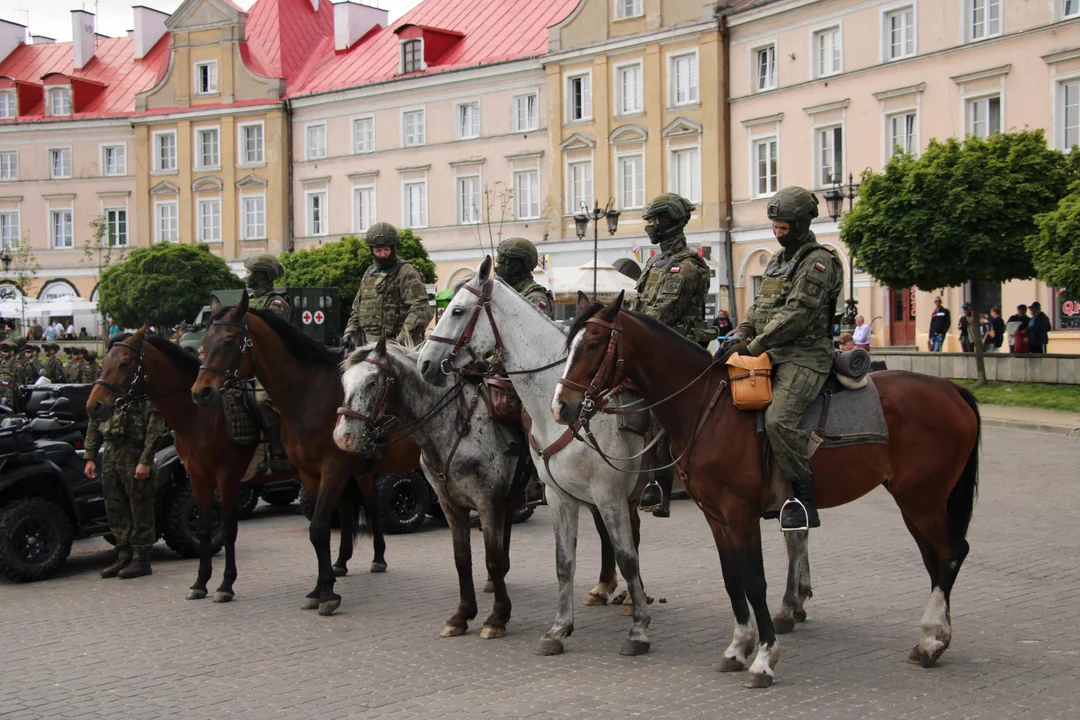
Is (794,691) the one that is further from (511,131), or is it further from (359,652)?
(511,131)

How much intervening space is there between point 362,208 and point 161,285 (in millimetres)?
10932

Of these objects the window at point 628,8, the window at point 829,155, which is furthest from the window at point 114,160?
the window at point 829,155

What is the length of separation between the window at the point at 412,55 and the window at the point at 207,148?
1144cm

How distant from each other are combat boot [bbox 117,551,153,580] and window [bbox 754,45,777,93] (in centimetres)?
3415

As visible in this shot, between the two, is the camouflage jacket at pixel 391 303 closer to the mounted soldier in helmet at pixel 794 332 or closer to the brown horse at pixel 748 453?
the brown horse at pixel 748 453

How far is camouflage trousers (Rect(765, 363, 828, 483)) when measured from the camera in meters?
7.09

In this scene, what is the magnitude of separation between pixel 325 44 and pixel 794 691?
2265 inches

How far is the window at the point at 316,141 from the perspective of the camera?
182 ft

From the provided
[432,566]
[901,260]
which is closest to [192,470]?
[432,566]

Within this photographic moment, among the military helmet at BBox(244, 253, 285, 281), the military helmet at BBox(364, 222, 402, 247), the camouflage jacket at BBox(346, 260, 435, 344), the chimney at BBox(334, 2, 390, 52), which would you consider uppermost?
the chimney at BBox(334, 2, 390, 52)

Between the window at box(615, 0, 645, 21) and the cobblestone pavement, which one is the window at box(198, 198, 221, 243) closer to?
the window at box(615, 0, 645, 21)

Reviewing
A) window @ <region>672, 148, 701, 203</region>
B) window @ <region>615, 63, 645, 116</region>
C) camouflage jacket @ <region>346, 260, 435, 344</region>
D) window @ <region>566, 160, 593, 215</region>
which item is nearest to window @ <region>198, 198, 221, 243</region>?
window @ <region>566, 160, 593, 215</region>

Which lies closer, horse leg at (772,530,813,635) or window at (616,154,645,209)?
horse leg at (772,530,813,635)

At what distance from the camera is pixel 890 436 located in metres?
7.44
